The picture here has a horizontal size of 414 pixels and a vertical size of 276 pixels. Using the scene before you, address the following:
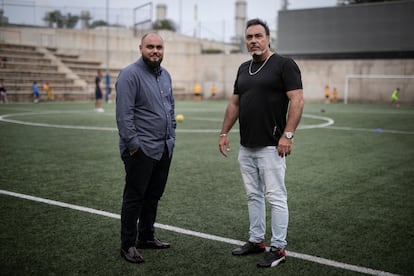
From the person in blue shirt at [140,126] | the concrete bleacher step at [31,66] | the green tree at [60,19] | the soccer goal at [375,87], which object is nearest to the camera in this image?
the person in blue shirt at [140,126]

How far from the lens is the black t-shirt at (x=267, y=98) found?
13.8 feet

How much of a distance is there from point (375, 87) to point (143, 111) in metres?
32.6

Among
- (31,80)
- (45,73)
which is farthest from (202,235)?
(45,73)

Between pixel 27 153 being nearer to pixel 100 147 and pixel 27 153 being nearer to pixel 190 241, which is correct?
pixel 100 147

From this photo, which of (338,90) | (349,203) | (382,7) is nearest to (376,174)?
(349,203)

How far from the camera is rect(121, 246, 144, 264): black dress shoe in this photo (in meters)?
4.24

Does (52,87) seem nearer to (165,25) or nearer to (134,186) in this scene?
(165,25)

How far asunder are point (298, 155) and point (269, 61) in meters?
6.10

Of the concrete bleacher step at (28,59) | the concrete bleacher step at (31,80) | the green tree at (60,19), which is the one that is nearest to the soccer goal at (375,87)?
the concrete bleacher step at (31,80)

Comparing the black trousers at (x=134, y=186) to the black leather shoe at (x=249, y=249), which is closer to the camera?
the black trousers at (x=134, y=186)

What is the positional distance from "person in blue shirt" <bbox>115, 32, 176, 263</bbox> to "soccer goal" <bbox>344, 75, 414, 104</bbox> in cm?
3153

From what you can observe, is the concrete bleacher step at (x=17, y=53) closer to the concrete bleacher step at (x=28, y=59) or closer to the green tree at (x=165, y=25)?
the concrete bleacher step at (x=28, y=59)

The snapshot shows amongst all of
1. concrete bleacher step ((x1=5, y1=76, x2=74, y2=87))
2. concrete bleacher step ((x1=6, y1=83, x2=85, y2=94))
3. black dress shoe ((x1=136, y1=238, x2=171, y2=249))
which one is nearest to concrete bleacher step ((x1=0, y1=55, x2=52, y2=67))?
concrete bleacher step ((x1=5, y1=76, x2=74, y2=87))

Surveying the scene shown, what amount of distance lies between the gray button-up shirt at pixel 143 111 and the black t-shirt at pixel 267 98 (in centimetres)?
80
